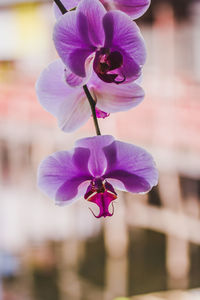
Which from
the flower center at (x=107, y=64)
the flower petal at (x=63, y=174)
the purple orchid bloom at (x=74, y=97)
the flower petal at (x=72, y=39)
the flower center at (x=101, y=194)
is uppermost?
the flower petal at (x=72, y=39)

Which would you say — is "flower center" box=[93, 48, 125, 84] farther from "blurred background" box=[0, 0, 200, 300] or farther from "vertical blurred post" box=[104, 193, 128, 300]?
"vertical blurred post" box=[104, 193, 128, 300]

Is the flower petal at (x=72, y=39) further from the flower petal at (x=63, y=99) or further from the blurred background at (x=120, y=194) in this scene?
the blurred background at (x=120, y=194)

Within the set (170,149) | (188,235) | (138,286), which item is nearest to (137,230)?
(138,286)

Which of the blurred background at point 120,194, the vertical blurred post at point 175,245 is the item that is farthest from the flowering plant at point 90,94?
the vertical blurred post at point 175,245

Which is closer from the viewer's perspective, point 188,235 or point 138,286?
point 188,235

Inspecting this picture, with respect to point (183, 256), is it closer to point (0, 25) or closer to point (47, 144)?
point (47, 144)

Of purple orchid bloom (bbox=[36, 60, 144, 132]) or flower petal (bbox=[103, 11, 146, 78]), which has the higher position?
flower petal (bbox=[103, 11, 146, 78])

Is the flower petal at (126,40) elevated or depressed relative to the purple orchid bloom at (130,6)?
depressed

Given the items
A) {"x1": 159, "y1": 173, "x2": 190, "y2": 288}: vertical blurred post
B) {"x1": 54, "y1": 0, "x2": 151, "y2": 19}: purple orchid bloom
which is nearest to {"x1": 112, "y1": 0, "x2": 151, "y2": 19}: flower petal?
{"x1": 54, "y1": 0, "x2": 151, "y2": 19}: purple orchid bloom
